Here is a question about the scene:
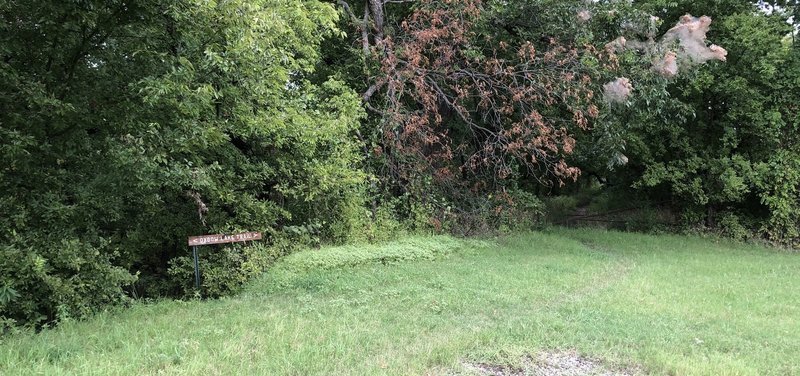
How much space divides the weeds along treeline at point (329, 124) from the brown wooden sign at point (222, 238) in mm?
280

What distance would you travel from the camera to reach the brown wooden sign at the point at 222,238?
773 centimetres

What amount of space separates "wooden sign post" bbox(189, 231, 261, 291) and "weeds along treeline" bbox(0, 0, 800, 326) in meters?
0.28

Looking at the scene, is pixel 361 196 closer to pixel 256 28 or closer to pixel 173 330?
pixel 256 28

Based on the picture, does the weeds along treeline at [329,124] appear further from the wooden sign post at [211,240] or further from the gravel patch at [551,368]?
the gravel patch at [551,368]

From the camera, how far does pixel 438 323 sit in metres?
5.55

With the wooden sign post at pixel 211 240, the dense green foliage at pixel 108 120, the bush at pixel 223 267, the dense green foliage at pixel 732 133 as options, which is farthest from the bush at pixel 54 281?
the dense green foliage at pixel 732 133

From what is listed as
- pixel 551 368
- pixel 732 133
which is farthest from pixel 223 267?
pixel 732 133

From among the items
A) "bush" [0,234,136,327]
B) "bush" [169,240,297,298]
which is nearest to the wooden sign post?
"bush" [169,240,297,298]

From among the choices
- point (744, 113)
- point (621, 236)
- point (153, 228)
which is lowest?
point (621, 236)

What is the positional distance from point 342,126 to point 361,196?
1935mm

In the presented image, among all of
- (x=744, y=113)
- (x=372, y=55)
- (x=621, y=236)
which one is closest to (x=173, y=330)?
(x=372, y=55)

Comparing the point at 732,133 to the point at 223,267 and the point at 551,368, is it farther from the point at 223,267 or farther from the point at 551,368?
the point at 223,267

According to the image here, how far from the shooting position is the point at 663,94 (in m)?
12.5

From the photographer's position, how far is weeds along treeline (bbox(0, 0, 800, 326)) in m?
6.31
